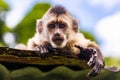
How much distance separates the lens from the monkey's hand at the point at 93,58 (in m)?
2.90

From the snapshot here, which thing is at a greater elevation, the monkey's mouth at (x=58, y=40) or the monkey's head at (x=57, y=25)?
the monkey's head at (x=57, y=25)

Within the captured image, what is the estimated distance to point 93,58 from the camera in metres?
2.92

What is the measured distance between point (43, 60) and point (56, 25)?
0.26 meters

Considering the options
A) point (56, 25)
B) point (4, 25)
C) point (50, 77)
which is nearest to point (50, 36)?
point (56, 25)

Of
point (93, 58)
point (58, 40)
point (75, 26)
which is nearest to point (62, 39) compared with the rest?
point (58, 40)

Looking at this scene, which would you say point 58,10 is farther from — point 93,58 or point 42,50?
point 93,58

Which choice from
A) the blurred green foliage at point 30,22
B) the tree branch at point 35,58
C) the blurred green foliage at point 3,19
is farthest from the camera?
the blurred green foliage at point 3,19

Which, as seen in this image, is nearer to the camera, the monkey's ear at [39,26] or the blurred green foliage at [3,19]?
the monkey's ear at [39,26]

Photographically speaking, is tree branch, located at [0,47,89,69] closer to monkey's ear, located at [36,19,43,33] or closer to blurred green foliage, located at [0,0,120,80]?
blurred green foliage, located at [0,0,120,80]

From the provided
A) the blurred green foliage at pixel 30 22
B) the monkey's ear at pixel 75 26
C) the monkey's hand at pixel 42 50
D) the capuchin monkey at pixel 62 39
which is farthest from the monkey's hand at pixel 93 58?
the blurred green foliage at pixel 30 22

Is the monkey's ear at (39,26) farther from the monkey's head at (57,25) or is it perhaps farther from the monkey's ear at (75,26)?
the monkey's ear at (75,26)

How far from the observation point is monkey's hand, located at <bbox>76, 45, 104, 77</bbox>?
290cm

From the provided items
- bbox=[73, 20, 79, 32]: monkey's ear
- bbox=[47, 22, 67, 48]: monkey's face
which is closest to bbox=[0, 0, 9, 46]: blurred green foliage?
bbox=[47, 22, 67, 48]: monkey's face

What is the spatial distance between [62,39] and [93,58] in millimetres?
253
